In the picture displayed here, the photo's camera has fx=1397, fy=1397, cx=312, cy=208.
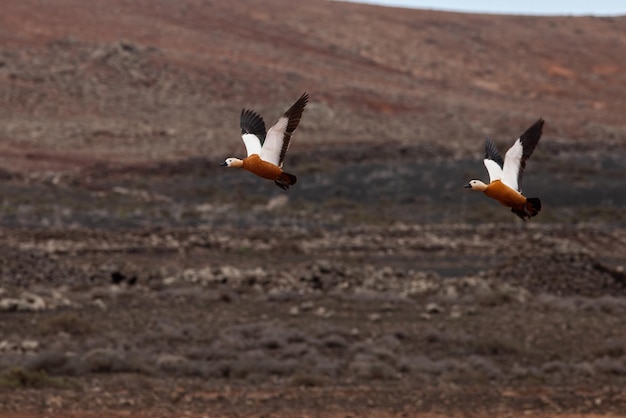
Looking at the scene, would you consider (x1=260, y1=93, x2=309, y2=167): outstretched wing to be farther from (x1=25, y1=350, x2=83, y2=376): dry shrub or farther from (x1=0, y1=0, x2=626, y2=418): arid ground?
(x1=25, y1=350, x2=83, y2=376): dry shrub

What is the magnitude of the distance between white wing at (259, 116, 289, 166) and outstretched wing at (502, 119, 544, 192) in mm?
1333

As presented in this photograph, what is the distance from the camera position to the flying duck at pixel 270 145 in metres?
7.95

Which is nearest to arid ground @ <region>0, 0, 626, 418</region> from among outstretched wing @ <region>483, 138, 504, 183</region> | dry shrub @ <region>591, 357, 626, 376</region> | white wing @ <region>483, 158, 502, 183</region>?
dry shrub @ <region>591, 357, 626, 376</region>

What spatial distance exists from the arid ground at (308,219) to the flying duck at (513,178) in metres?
12.4

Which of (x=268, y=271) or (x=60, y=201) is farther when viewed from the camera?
(x=60, y=201)

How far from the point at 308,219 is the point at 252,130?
40.0 m

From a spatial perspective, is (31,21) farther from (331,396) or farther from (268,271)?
(331,396)

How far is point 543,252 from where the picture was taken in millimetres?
41562

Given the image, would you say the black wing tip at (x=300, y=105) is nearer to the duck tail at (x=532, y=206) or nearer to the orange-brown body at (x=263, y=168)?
the orange-brown body at (x=263, y=168)

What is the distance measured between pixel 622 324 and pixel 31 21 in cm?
5595

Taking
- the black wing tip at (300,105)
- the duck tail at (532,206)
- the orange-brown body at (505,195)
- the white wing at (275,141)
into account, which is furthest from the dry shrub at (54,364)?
the orange-brown body at (505,195)

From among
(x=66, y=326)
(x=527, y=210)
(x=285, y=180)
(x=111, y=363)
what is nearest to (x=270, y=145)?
(x=285, y=180)

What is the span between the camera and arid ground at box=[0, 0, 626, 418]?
23719 millimetres

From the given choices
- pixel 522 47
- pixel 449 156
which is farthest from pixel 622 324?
pixel 522 47
